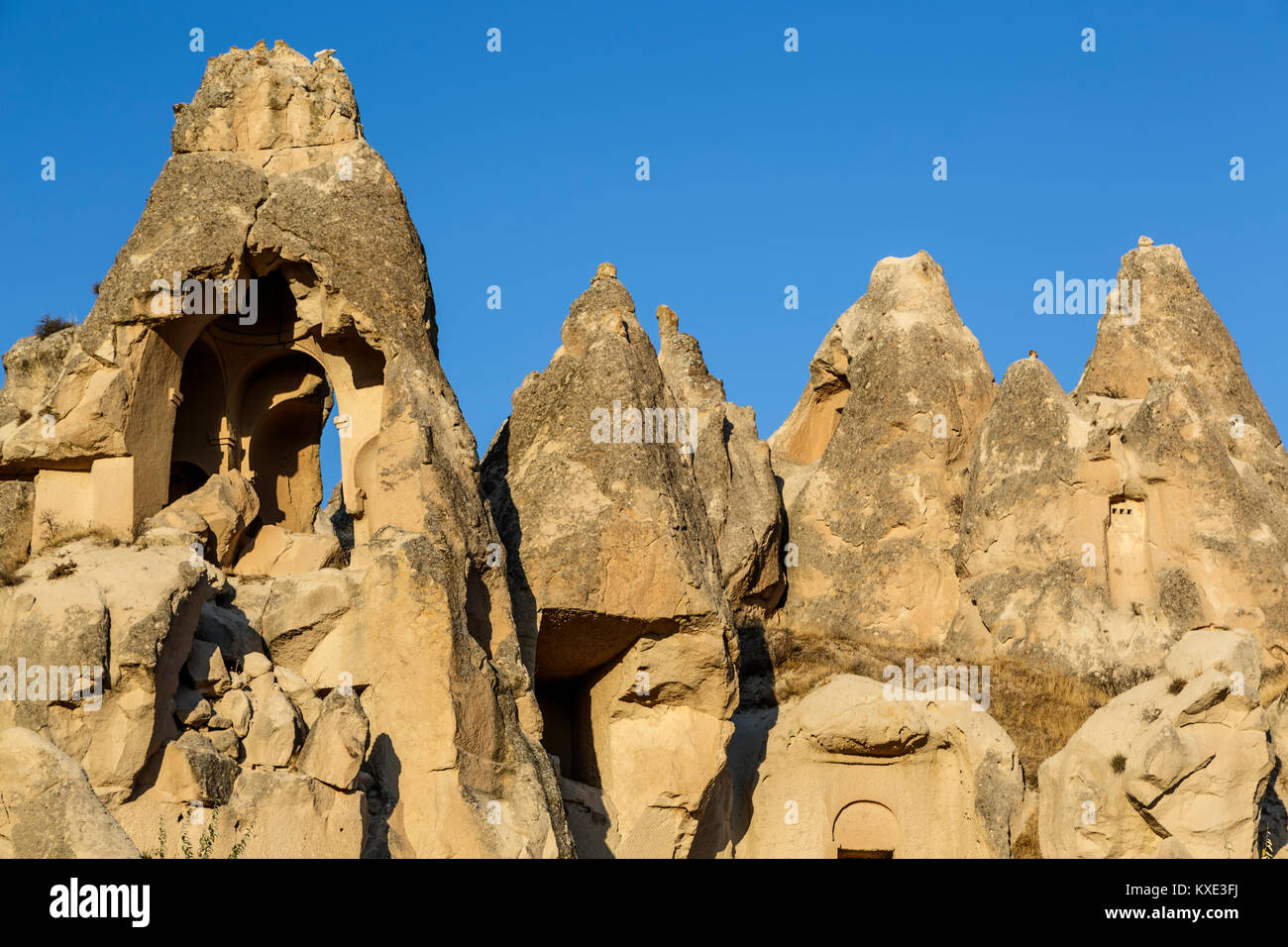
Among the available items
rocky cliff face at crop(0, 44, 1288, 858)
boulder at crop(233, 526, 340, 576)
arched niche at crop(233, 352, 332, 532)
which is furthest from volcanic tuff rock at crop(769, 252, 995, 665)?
boulder at crop(233, 526, 340, 576)

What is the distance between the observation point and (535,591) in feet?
66.2

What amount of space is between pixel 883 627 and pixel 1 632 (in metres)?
13.1

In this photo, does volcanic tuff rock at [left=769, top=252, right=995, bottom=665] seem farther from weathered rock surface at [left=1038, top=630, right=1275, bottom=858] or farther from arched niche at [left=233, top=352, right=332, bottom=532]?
arched niche at [left=233, top=352, right=332, bottom=532]

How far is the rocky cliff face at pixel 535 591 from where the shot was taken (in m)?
15.9

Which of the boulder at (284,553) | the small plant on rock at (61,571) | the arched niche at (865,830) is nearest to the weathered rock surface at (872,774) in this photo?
the arched niche at (865,830)

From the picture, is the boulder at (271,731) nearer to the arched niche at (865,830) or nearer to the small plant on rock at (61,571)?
the small plant on rock at (61,571)

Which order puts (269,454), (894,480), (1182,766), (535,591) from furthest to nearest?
(894,480) → (269,454) → (535,591) → (1182,766)

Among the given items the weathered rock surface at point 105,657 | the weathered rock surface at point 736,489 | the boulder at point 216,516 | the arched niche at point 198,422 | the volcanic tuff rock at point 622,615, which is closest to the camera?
the weathered rock surface at point 105,657

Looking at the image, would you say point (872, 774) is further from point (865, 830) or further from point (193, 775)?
point (193, 775)

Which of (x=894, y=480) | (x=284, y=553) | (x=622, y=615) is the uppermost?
(x=894, y=480)

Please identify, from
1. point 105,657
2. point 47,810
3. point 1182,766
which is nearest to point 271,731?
point 105,657

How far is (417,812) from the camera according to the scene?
56.2 ft

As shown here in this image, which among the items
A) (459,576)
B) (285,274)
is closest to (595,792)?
(459,576)

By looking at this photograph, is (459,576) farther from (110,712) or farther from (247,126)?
(247,126)
